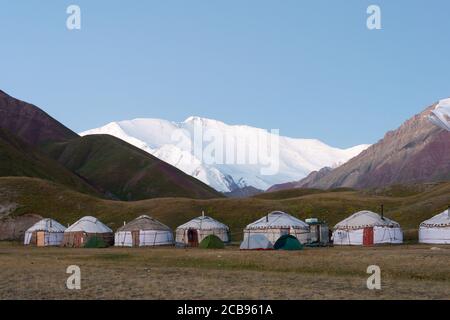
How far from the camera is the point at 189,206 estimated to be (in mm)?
90250

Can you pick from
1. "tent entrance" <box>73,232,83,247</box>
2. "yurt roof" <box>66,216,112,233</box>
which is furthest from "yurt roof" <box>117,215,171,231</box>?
"tent entrance" <box>73,232,83,247</box>

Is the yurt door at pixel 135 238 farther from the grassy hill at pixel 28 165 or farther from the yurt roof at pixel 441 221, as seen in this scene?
the grassy hill at pixel 28 165

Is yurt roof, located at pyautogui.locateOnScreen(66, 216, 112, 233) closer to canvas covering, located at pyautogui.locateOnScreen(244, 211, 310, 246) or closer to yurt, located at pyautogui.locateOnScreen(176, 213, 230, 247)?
yurt, located at pyautogui.locateOnScreen(176, 213, 230, 247)

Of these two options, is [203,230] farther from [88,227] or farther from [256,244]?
[88,227]

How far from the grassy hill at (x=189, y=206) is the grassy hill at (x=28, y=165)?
1328 inches

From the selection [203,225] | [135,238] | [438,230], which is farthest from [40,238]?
[438,230]

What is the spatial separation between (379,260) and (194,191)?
152609 mm

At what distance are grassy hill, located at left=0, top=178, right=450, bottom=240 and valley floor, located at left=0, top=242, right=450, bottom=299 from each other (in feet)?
143

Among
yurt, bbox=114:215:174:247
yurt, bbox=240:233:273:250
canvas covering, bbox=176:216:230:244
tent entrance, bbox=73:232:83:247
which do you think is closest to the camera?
yurt, bbox=240:233:273:250

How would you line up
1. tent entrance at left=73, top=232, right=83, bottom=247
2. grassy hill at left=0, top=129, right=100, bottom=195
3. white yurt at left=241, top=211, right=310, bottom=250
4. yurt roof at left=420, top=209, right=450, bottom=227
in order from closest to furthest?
yurt roof at left=420, top=209, right=450, bottom=227 → white yurt at left=241, top=211, right=310, bottom=250 → tent entrance at left=73, top=232, right=83, bottom=247 → grassy hill at left=0, top=129, right=100, bottom=195

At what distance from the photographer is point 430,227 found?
2229 inches

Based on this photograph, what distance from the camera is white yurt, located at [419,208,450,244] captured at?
55500 mm
